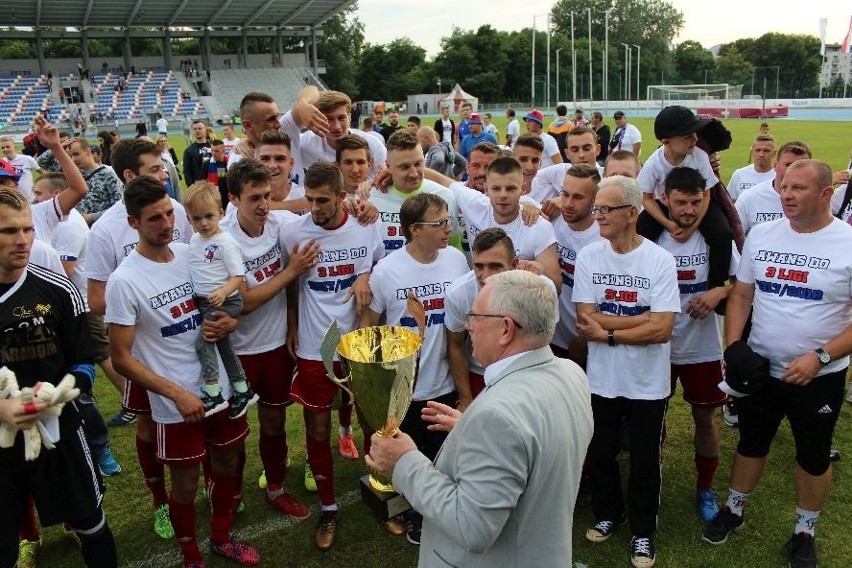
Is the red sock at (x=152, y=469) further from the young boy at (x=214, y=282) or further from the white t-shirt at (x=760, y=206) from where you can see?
the white t-shirt at (x=760, y=206)

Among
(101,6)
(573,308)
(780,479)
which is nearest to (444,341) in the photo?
(573,308)

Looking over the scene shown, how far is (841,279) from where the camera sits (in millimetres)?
3504

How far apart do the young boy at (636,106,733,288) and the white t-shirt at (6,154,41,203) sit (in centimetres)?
518

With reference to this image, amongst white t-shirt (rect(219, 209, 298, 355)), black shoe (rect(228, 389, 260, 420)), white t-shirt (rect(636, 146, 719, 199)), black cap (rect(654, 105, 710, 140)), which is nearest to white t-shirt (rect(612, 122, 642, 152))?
white t-shirt (rect(636, 146, 719, 199))

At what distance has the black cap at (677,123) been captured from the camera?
15.2ft

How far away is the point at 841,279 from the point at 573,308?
5.19ft

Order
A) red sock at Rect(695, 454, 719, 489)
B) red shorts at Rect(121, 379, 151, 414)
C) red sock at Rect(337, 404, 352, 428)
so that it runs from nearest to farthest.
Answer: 1. red shorts at Rect(121, 379, 151, 414)
2. red sock at Rect(695, 454, 719, 489)
3. red sock at Rect(337, 404, 352, 428)

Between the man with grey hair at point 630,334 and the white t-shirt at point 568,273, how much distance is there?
1.68ft

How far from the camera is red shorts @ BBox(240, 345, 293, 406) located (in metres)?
4.18

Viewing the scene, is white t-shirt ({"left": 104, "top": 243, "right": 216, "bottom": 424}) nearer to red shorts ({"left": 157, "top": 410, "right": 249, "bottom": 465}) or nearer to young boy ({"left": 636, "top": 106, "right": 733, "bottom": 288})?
red shorts ({"left": 157, "top": 410, "right": 249, "bottom": 465})

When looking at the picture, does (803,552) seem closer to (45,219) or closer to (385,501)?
(385,501)

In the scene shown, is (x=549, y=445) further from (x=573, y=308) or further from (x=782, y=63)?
(x=782, y=63)

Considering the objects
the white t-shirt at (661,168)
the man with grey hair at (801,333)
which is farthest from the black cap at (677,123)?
the man with grey hair at (801,333)

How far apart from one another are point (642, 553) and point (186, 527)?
2673 mm
